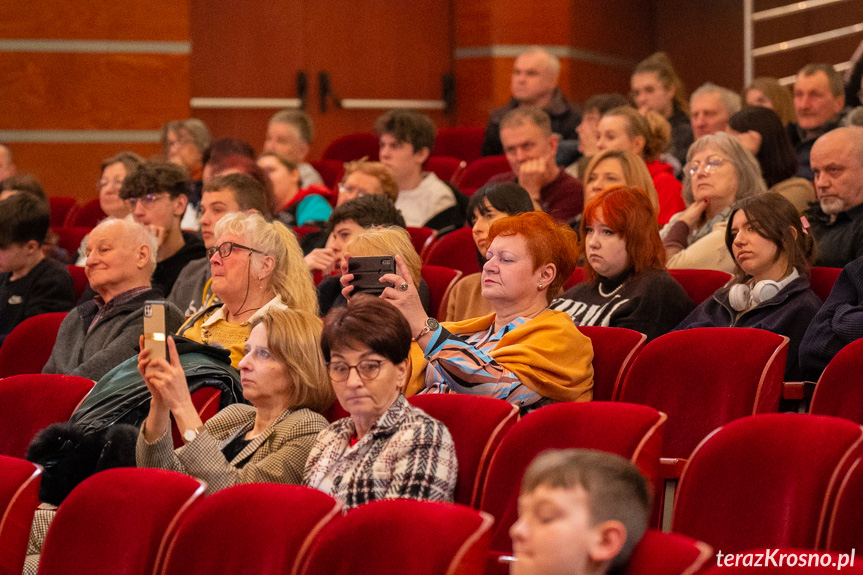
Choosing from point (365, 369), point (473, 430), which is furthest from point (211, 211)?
point (473, 430)

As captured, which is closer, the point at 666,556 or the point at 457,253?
the point at 666,556

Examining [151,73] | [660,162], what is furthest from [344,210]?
[151,73]

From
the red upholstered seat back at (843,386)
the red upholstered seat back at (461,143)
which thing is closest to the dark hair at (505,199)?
the red upholstered seat back at (843,386)

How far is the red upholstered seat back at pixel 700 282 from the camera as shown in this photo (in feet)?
9.04

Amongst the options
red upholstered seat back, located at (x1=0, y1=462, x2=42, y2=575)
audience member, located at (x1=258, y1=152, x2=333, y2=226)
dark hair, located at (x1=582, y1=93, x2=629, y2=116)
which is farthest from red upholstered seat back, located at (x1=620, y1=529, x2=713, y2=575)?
dark hair, located at (x1=582, y1=93, x2=629, y2=116)

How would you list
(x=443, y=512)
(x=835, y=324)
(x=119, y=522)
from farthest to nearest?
1. (x=835, y=324)
2. (x=119, y=522)
3. (x=443, y=512)

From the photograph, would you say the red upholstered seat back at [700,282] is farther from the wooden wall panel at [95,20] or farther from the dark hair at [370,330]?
the wooden wall panel at [95,20]

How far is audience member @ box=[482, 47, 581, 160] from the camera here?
5.21 meters

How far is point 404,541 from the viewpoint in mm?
1496

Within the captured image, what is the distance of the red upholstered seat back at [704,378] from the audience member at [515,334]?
0.41 feet

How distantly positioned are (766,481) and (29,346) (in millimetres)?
2225

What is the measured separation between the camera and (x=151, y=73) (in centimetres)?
553

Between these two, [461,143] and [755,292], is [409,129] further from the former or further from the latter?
[755,292]

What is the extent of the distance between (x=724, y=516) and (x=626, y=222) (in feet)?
3.47
